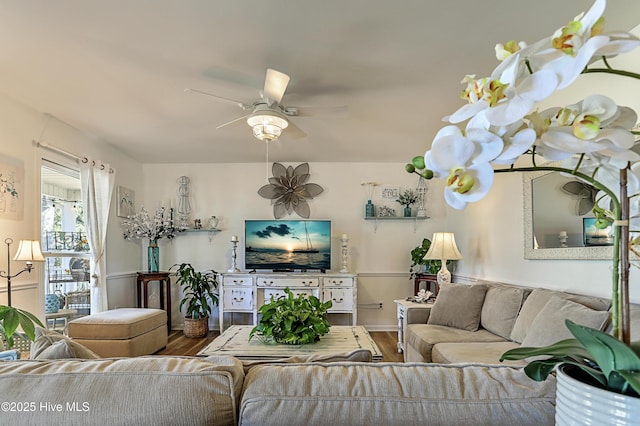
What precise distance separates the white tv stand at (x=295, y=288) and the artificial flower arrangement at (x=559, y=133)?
15.0 feet

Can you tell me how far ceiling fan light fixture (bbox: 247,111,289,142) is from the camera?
2912 millimetres

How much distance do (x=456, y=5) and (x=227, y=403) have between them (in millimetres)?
2133

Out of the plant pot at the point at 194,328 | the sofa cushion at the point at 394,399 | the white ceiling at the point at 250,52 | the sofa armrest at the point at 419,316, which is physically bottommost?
the plant pot at the point at 194,328

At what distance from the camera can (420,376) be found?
0.92 metres

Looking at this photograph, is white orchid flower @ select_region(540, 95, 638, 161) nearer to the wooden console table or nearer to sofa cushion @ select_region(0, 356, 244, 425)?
sofa cushion @ select_region(0, 356, 244, 425)

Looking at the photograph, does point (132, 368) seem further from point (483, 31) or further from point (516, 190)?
point (516, 190)

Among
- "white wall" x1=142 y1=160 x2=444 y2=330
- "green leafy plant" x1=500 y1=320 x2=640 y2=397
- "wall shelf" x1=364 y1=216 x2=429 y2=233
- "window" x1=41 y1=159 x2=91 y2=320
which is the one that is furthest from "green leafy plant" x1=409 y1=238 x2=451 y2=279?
"green leafy plant" x1=500 y1=320 x2=640 y2=397

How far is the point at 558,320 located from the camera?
217 cm

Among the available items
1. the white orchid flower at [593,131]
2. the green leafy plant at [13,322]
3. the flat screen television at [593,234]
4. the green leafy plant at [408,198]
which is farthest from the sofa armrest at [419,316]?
the white orchid flower at [593,131]

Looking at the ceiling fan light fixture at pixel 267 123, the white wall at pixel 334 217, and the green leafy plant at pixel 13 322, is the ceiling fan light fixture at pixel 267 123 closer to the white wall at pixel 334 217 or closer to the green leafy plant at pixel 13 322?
the green leafy plant at pixel 13 322

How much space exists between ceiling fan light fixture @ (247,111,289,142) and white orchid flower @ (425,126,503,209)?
250 cm

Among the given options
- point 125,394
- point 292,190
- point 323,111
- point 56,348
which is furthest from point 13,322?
point 292,190

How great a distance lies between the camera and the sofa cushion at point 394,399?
837 millimetres

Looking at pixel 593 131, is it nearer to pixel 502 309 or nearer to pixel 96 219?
pixel 502 309
